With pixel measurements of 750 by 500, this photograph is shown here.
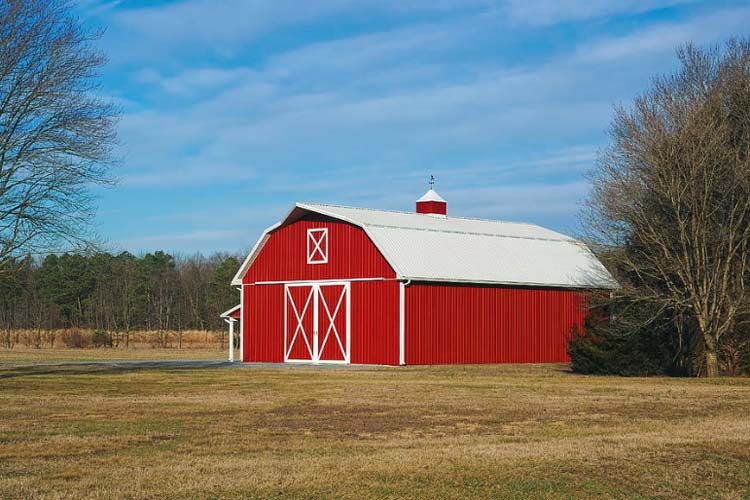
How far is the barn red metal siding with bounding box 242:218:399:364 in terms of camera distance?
34.8 meters

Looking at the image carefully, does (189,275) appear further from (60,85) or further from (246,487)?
(246,487)

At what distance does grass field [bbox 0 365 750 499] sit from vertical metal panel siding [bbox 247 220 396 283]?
452 inches

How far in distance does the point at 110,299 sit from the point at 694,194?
62.2 metres

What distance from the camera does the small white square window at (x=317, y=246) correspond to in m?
37.2

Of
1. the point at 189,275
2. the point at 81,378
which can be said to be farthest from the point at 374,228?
the point at 189,275

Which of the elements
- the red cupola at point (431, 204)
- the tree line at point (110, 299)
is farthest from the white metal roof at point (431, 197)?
the tree line at point (110, 299)

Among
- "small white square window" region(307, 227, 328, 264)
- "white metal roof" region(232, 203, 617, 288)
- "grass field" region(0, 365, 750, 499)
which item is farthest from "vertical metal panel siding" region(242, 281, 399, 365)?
"grass field" region(0, 365, 750, 499)

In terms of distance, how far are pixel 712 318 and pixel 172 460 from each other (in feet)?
67.4

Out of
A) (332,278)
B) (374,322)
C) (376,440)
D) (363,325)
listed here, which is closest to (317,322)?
(332,278)

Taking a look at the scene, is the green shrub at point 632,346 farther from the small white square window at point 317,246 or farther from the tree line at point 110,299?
the tree line at point 110,299

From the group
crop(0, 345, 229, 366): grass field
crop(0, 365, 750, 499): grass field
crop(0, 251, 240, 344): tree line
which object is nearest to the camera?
crop(0, 365, 750, 499): grass field

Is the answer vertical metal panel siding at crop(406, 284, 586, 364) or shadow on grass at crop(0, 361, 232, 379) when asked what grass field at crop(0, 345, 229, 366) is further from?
vertical metal panel siding at crop(406, 284, 586, 364)

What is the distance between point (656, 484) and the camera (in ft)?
33.8

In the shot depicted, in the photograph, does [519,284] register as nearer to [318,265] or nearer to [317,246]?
[318,265]
